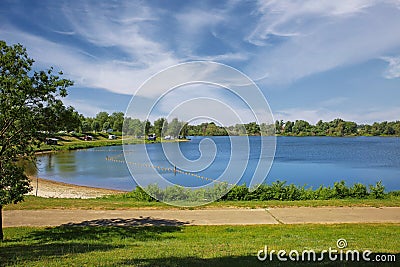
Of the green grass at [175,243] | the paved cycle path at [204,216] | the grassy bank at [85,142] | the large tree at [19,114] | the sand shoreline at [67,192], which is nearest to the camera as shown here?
the green grass at [175,243]

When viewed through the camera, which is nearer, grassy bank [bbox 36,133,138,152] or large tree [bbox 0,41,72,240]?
large tree [bbox 0,41,72,240]

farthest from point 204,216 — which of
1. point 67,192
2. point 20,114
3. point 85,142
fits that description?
point 85,142

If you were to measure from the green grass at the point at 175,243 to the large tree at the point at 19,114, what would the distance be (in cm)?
194

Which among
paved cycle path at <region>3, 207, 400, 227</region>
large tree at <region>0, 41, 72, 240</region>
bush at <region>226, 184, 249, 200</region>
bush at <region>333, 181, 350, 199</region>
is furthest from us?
bush at <region>333, 181, 350, 199</region>

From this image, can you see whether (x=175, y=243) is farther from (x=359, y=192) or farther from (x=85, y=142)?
(x=85, y=142)

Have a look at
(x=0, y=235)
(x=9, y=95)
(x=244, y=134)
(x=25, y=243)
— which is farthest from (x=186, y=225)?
(x=9, y=95)

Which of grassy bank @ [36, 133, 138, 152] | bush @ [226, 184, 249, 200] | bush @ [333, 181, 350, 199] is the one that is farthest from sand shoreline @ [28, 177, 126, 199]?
grassy bank @ [36, 133, 138, 152]

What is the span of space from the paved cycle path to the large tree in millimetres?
3343

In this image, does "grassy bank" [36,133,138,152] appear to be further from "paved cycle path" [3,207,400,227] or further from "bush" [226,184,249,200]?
"paved cycle path" [3,207,400,227]

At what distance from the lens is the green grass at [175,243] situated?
661 centimetres

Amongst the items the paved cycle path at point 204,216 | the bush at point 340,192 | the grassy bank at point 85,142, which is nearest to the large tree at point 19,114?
the paved cycle path at point 204,216

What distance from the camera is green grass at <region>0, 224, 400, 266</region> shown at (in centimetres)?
661

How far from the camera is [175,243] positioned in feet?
30.1

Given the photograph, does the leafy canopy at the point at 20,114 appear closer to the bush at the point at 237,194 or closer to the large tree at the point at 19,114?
the large tree at the point at 19,114
